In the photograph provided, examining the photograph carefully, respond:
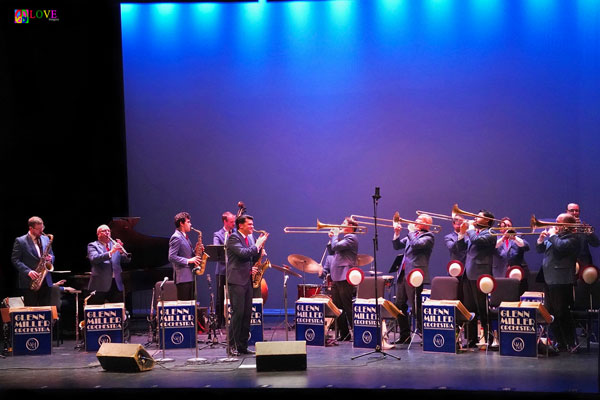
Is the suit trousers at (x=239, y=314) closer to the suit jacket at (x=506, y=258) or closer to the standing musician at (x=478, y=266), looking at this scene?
the standing musician at (x=478, y=266)

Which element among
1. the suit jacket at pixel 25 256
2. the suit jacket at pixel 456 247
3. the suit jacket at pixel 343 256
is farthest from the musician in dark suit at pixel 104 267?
the suit jacket at pixel 456 247

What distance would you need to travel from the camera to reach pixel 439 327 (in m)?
8.44

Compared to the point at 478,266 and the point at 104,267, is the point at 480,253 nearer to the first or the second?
the point at 478,266

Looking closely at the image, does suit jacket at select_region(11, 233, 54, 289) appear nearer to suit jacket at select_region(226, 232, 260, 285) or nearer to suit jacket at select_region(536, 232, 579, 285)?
suit jacket at select_region(226, 232, 260, 285)

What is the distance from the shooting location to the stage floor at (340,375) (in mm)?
6203

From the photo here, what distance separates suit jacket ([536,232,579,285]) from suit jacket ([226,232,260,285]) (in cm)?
347

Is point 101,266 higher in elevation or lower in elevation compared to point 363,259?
higher

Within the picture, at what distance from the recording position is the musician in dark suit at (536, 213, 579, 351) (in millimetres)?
8297

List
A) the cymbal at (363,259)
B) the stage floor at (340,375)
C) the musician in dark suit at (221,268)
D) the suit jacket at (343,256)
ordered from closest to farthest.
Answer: the stage floor at (340,375) → the suit jacket at (343,256) → the musician in dark suit at (221,268) → the cymbal at (363,259)

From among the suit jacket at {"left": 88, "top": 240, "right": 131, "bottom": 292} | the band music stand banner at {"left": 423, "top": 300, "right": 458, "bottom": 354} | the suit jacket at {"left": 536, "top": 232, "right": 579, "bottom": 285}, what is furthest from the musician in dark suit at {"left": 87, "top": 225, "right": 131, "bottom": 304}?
the suit jacket at {"left": 536, "top": 232, "right": 579, "bottom": 285}

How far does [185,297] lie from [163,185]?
13.9 ft

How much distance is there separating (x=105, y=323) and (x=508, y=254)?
18.5 ft

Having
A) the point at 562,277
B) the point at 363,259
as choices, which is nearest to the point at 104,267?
the point at 363,259

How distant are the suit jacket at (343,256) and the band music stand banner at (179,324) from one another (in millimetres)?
2143
